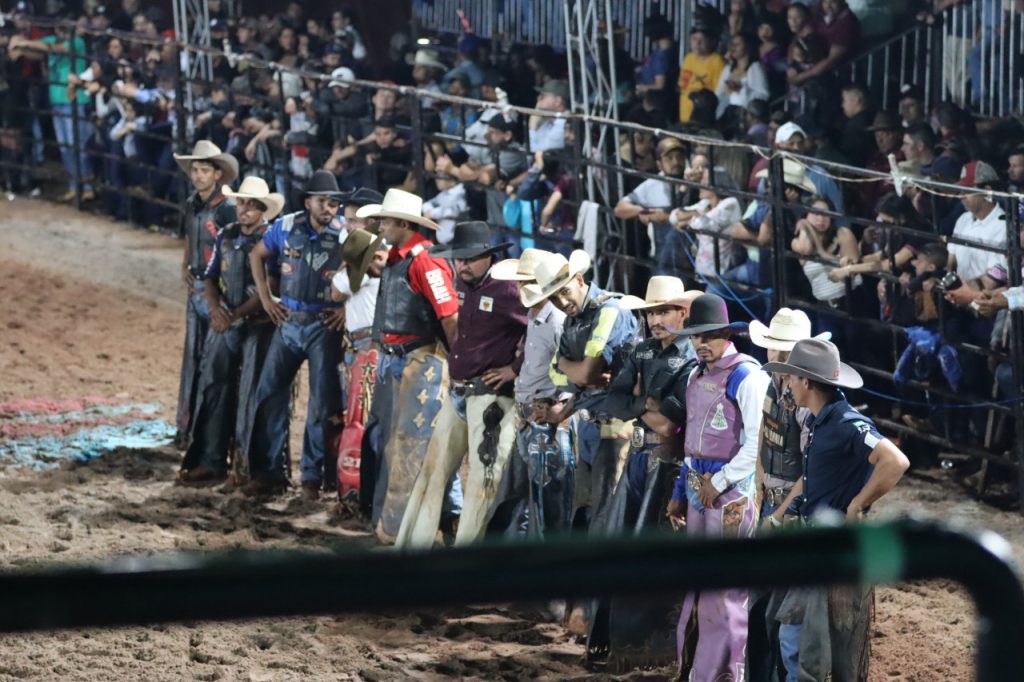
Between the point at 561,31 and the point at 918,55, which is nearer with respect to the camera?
the point at 918,55

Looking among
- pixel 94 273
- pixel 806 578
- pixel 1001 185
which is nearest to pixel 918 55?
pixel 1001 185

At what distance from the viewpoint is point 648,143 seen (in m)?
12.0

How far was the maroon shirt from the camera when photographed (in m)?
8.02

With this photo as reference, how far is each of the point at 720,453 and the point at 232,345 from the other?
4.76m

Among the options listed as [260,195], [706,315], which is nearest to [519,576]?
[706,315]

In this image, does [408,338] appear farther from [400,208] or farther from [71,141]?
[71,141]

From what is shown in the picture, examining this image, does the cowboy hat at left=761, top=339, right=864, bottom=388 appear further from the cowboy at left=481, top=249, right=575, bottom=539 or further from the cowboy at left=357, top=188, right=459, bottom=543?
the cowboy at left=357, top=188, right=459, bottom=543

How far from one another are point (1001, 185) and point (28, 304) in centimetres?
893

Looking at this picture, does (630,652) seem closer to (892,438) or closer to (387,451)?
(387,451)

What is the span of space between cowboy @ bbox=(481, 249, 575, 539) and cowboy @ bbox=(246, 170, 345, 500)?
2029mm

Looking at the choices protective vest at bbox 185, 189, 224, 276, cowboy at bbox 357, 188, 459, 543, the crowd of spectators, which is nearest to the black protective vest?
cowboy at bbox 357, 188, 459, 543

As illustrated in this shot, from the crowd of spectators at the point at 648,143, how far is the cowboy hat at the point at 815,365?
3.24 metres

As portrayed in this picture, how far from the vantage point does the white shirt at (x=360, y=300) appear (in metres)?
9.03

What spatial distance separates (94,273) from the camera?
15.6m
